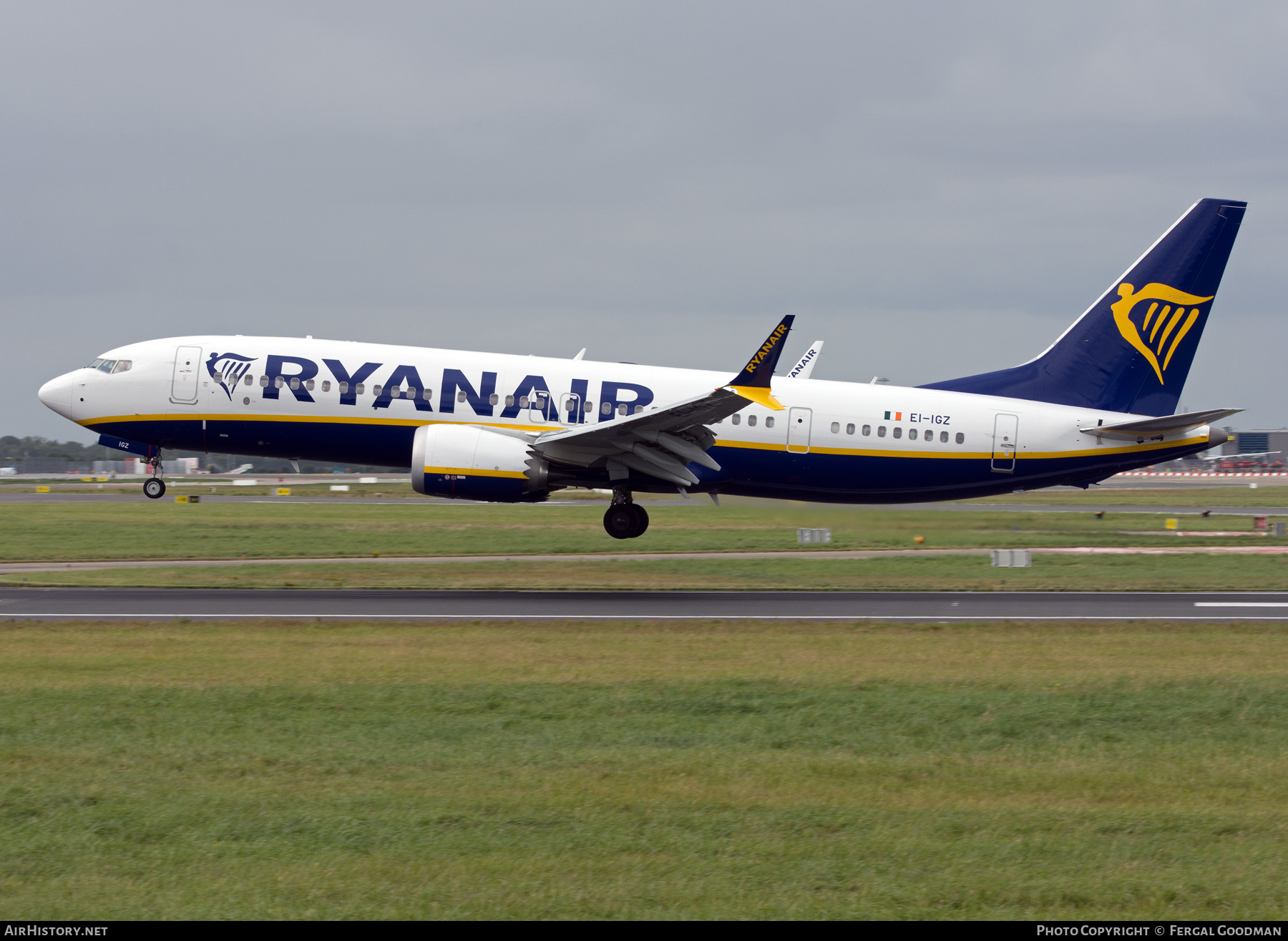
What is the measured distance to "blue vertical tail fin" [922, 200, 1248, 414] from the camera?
29.5m

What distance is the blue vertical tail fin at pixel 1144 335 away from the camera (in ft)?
96.6

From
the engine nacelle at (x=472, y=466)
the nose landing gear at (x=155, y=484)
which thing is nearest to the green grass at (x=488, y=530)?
the nose landing gear at (x=155, y=484)

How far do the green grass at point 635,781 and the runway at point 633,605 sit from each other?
3.42 metres

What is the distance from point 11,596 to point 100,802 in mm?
16035

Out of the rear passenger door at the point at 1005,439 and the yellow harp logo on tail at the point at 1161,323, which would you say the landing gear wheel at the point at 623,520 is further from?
the yellow harp logo on tail at the point at 1161,323

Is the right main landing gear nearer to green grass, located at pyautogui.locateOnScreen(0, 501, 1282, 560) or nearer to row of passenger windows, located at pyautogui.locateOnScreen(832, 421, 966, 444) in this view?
green grass, located at pyautogui.locateOnScreen(0, 501, 1282, 560)

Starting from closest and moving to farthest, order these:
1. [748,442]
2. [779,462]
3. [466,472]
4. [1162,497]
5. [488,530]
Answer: [466,472] < [748,442] < [779,462] < [488,530] < [1162,497]

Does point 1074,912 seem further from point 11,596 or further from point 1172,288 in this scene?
point 1172,288

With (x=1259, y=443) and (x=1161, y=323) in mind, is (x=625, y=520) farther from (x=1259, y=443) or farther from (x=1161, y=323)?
(x=1259, y=443)

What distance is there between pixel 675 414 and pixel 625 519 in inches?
174

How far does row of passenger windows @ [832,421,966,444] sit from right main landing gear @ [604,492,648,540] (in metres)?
5.11

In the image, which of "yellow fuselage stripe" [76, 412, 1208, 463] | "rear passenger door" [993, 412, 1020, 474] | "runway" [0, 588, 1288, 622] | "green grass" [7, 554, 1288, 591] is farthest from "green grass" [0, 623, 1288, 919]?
"rear passenger door" [993, 412, 1020, 474]

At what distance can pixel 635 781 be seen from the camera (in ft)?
34.2

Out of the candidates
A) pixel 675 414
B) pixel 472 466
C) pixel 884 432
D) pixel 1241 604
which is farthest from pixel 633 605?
pixel 1241 604
